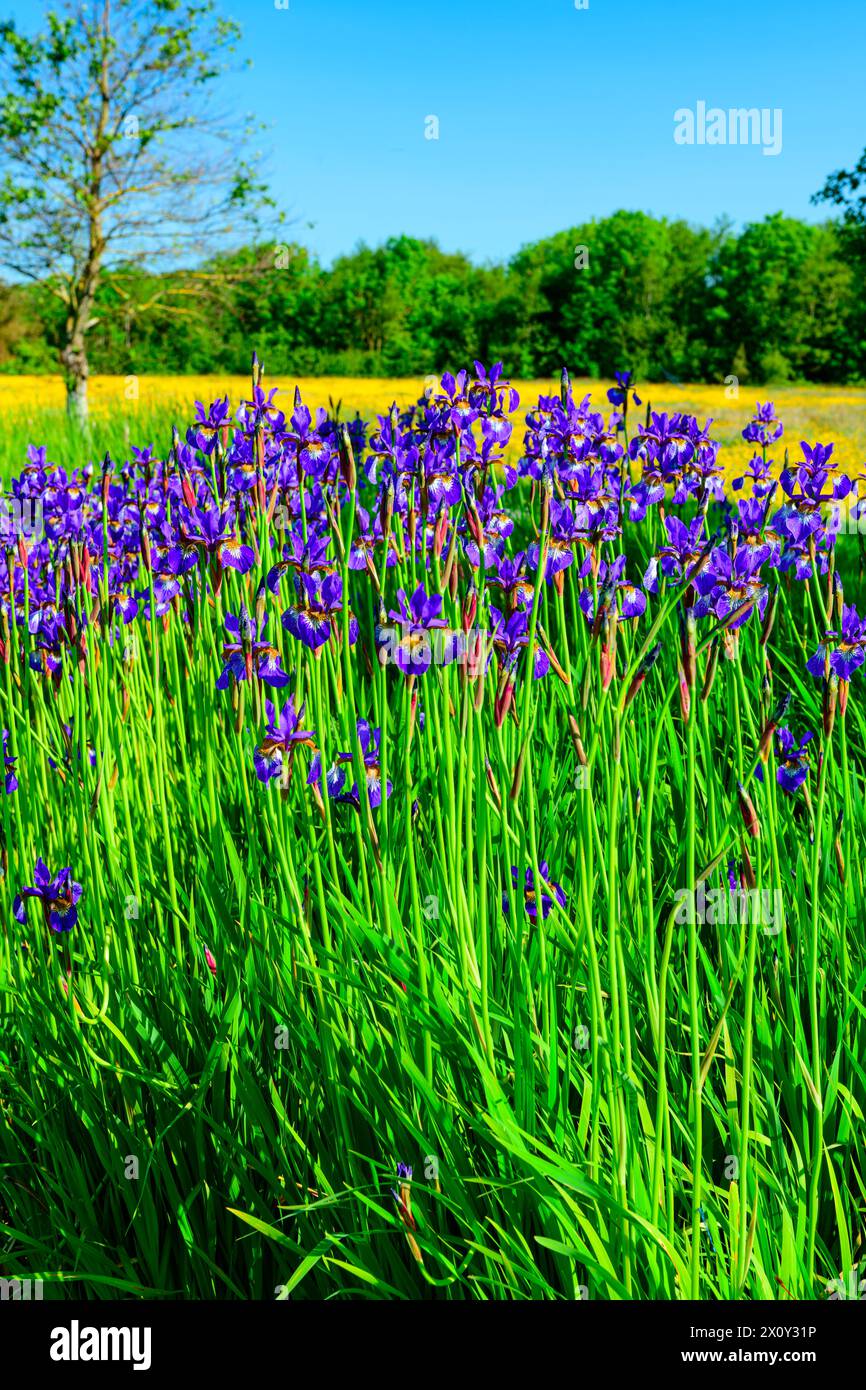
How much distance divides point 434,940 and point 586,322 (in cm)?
5621

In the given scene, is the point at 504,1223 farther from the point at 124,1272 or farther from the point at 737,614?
the point at 737,614

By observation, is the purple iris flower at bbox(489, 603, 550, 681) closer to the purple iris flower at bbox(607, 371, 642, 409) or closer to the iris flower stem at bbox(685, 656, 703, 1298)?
the iris flower stem at bbox(685, 656, 703, 1298)

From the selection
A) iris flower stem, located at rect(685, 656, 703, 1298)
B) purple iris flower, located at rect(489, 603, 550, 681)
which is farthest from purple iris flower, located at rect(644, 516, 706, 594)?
iris flower stem, located at rect(685, 656, 703, 1298)

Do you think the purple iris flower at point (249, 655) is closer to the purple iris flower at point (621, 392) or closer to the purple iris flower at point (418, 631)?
the purple iris flower at point (418, 631)

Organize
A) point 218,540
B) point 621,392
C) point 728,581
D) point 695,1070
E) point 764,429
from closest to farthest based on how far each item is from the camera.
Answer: point 695,1070, point 728,581, point 218,540, point 621,392, point 764,429

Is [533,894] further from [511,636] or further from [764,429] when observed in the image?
[764,429]

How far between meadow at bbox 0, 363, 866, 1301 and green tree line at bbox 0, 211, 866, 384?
46943 millimetres

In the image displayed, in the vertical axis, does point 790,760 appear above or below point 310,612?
below

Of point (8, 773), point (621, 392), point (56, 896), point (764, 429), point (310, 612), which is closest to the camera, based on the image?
point (310, 612)

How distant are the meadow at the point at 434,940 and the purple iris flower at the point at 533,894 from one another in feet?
0.07

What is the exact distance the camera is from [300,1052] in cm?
210

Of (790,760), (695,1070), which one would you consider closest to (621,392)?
(790,760)

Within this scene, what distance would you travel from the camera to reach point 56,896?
251cm
